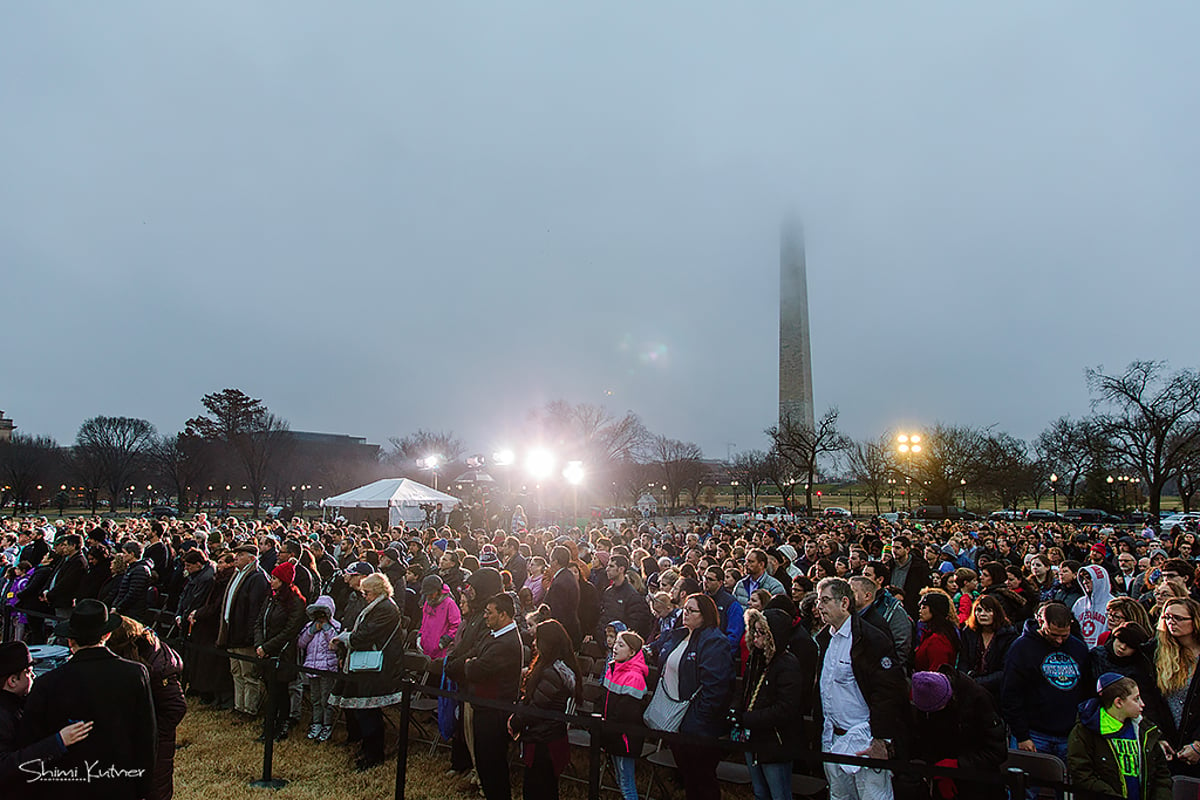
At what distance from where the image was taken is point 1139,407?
33812 millimetres

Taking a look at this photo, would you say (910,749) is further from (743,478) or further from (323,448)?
(323,448)

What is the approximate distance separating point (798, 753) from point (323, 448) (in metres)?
99.9

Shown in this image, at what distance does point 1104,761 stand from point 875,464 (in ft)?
161

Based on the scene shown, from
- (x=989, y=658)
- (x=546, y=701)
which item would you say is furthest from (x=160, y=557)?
(x=989, y=658)

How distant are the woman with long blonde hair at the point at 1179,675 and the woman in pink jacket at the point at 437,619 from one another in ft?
20.1

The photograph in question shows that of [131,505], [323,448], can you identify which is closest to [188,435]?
[131,505]

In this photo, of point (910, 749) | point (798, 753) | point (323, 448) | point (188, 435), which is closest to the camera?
point (798, 753)

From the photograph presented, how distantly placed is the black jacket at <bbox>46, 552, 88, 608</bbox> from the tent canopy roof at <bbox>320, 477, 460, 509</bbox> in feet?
52.7

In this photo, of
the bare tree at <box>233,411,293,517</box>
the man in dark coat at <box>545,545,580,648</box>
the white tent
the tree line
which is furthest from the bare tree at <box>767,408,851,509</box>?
the bare tree at <box>233,411,293,517</box>

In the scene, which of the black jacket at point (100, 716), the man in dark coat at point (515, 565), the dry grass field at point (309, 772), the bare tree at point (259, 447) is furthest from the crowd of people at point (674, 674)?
the bare tree at point (259, 447)

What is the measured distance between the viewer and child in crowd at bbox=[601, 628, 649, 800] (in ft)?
17.4

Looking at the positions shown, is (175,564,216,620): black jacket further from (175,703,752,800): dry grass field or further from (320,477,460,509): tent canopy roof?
(320,477,460,509): tent canopy roof

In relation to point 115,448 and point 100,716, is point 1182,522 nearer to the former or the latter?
point 100,716

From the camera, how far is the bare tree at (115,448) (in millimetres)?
63094
